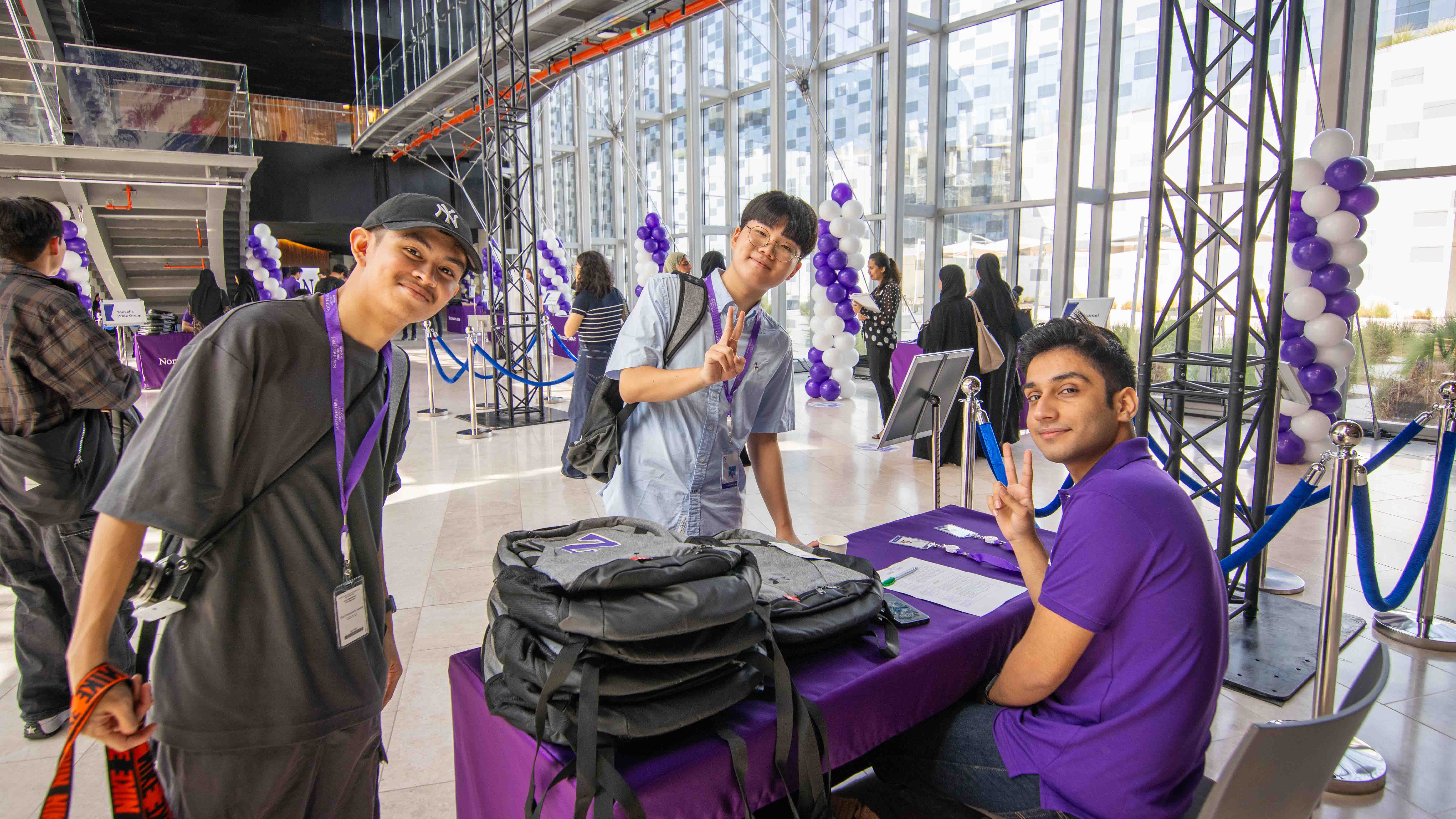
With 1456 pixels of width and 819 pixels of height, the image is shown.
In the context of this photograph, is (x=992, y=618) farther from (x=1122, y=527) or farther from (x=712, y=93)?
(x=712, y=93)

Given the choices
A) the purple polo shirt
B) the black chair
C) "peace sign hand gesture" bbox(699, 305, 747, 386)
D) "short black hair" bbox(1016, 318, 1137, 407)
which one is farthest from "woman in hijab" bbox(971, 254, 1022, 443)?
the black chair

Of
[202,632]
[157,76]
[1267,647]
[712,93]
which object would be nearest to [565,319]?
[712,93]

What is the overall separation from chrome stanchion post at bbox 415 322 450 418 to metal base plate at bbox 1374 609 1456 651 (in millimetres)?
8068

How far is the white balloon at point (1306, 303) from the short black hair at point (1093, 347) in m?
5.71

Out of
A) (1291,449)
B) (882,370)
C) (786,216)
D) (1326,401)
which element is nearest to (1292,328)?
(1326,401)

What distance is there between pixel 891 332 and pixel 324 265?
2982cm

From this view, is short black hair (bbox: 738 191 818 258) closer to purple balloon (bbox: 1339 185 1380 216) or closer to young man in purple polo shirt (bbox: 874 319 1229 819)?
young man in purple polo shirt (bbox: 874 319 1229 819)

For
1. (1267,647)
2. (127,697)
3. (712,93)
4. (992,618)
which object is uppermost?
(712,93)

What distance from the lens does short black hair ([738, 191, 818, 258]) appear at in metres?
Result: 1.97

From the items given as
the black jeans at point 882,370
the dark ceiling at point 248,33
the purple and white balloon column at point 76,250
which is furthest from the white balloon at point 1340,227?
the dark ceiling at point 248,33

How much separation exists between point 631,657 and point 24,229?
2.54 m

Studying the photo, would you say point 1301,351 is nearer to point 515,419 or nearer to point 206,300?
point 515,419

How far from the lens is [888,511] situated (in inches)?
215

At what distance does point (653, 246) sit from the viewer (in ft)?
42.0
